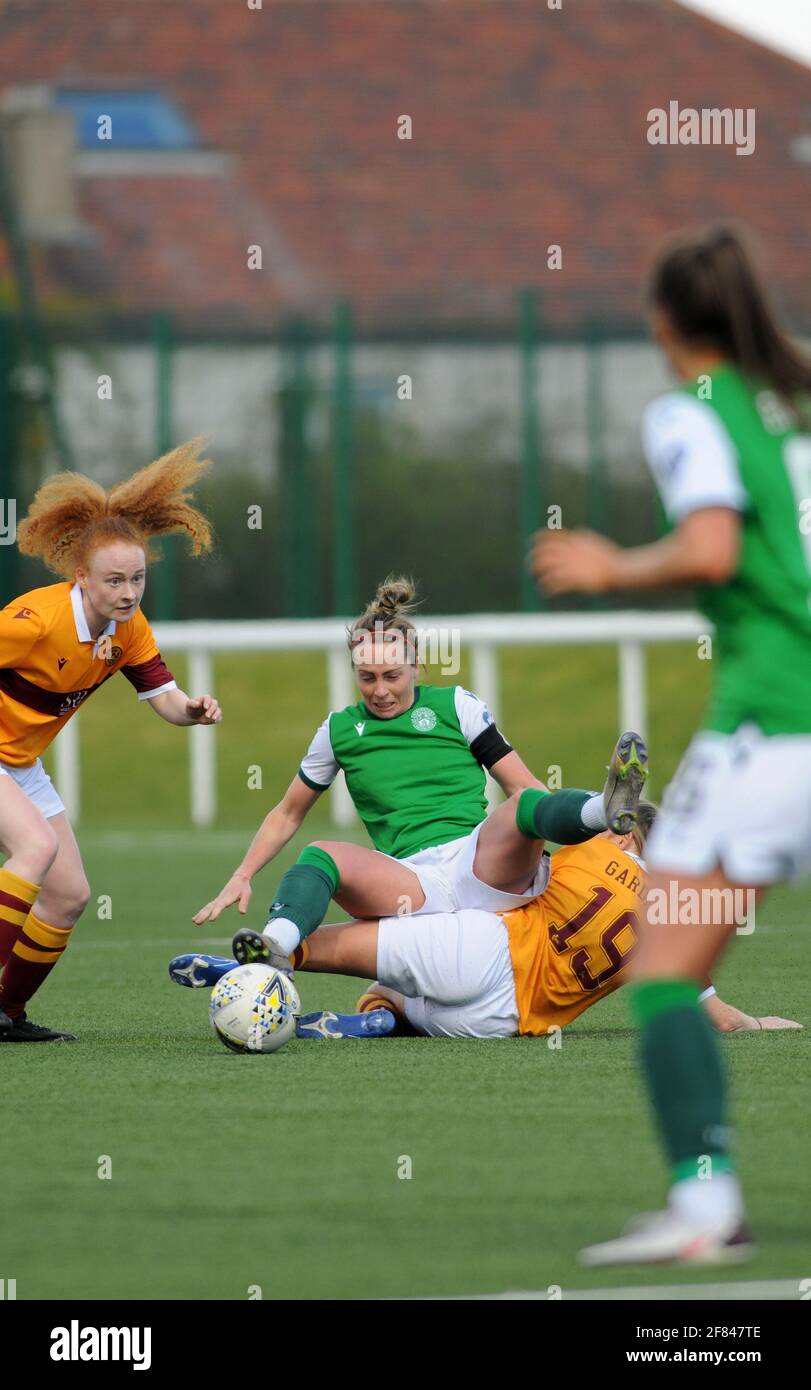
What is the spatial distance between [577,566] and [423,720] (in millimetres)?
3398

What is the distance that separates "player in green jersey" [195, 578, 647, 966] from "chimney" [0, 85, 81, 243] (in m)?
26.4

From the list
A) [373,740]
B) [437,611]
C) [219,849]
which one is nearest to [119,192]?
[437,611]

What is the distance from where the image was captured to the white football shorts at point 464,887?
719 centimetres

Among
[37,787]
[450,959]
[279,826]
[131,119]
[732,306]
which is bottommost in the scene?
[450,959]


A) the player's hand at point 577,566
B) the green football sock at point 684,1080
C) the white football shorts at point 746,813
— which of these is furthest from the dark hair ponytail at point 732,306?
the green football sock at point 684,1080

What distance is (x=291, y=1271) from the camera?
13.9 ft

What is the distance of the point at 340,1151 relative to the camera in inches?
210

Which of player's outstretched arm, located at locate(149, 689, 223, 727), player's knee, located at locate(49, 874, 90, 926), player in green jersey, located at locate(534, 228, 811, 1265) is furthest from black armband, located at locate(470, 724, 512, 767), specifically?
player in green jersey, located at locate(534, 228, 811, 1265)

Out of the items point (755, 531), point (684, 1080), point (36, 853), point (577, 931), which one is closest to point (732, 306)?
point (755, 531)

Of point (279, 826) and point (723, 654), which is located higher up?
point (279, 826)

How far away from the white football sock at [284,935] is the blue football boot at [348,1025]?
0.44 m

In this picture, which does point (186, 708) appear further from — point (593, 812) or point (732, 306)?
point (732, 306)

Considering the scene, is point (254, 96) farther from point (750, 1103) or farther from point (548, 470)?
point (750, 1103)

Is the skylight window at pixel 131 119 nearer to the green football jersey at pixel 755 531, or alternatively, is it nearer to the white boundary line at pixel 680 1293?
the green football jersey at pixel 755 531
